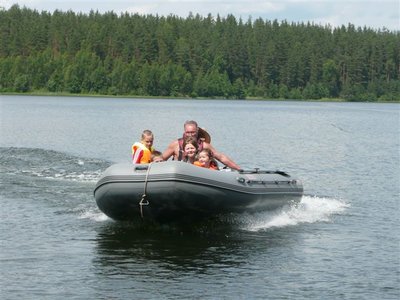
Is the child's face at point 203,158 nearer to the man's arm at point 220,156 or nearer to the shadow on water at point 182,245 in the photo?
the man's arm at point 220,156

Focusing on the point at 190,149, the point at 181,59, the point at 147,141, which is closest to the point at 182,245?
the point at 190,149

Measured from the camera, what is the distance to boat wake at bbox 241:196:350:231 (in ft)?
50.8

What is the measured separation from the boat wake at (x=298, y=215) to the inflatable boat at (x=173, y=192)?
0.63 meters

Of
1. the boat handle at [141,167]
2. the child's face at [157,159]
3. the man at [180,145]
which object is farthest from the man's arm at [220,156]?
the boat handle at [141,167]

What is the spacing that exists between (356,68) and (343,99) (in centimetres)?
818

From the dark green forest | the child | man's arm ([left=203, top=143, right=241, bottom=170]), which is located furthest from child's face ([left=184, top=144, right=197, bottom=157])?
the dark green forest

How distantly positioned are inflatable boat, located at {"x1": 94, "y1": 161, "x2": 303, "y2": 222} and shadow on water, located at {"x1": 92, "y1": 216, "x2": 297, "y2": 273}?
0.38 m

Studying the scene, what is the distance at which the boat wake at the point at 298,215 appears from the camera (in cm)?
1547

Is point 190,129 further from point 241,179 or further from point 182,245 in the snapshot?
point 182,245

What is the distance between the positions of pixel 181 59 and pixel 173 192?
138 m

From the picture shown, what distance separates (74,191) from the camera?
19.8 meters

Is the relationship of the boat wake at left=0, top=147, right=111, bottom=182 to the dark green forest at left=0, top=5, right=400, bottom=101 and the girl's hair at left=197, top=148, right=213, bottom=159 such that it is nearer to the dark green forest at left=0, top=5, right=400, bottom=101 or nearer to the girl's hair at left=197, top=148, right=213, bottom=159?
the girl's hair at left=197, top=148, right=213, bottom=159

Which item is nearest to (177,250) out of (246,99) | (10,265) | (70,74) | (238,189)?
(238,189)

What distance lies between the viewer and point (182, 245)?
45.4 feet
